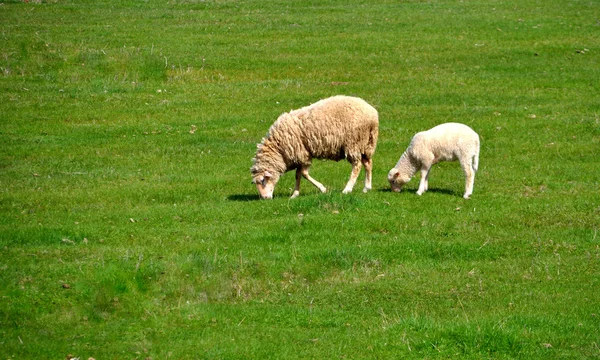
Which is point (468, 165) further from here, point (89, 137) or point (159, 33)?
point (159, 33)

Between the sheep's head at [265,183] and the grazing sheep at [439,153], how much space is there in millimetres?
2375

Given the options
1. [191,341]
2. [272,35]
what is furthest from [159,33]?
[191,341]

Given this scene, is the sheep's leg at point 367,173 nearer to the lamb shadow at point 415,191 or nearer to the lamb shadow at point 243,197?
the lamb shadow at point 415,191

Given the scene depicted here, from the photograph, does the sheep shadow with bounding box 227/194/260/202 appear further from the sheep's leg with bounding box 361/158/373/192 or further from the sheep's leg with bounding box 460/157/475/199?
the sheep's leg with bounding box 460/157/475/199

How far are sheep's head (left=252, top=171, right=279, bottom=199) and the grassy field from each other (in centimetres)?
29

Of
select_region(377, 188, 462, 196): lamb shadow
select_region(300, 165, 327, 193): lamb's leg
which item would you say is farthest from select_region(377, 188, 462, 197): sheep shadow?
select_region(300, 165, 327, 193): lamb's leg

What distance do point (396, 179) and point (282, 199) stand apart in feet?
8.11

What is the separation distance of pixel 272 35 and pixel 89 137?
40.0 feet

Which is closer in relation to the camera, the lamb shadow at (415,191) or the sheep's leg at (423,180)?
the sheep's leg at (423,180)

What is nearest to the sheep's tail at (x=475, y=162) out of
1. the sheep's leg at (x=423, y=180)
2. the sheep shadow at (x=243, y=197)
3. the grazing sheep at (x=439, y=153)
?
the grazing sheep at (x=439, y=153)

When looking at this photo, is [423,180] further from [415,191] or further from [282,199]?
[282,199]

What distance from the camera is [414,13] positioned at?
1452 inches

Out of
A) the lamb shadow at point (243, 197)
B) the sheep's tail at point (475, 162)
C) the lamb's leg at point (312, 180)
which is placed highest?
the sheep's tail at point (475, 162)

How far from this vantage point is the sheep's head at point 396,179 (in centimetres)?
1773
